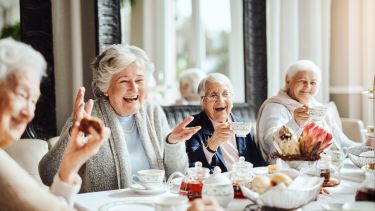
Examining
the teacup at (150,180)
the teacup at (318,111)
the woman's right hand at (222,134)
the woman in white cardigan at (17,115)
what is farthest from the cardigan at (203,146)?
the woman in white cardigan at (17,115)

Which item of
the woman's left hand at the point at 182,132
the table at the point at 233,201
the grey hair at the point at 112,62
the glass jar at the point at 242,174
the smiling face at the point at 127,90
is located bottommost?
the table at the point at 233,201

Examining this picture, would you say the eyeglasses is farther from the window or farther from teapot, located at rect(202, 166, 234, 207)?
teapot, located at rect(202, 166, 234, 207)

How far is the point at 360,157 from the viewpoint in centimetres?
215

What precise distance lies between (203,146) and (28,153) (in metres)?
0.88

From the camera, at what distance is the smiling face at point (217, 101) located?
262 centimetres

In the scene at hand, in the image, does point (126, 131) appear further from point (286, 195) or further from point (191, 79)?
point (286, 195)

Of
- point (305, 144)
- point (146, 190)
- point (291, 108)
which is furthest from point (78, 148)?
point (291, 108)

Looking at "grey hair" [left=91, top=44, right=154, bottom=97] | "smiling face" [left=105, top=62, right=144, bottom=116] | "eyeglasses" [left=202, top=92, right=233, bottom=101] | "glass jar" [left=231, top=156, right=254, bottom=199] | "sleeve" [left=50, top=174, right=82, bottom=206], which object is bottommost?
"glass jar" [left=231, top=156, right=254, bottom=199]

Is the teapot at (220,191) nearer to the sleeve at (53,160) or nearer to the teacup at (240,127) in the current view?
the teacup at (240,127)

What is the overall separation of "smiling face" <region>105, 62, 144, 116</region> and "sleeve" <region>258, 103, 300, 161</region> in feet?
2.78

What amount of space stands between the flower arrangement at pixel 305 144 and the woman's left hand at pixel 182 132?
46cm

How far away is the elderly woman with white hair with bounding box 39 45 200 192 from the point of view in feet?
7.10

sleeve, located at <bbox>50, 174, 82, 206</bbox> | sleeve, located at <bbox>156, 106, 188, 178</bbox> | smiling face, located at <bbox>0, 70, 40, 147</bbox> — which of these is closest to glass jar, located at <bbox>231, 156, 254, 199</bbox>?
sleeve, located at <bbox>156, 106, 188, 178</bbox>

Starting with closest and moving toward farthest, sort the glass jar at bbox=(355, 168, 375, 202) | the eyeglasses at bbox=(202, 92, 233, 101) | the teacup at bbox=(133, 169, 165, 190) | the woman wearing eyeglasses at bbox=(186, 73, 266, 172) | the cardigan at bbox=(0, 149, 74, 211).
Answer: the cardigan at bbox=(0, 149, 74, 211), the glass jar at bbox=(355, 168, 375, 202), the teacup at bbox=(133, 169, 165, 190), the woman wearing eyeglasses at bbox=(186, 73, 266, 172), the eyeglasses at bbox=(202, 92, 233, 101)
